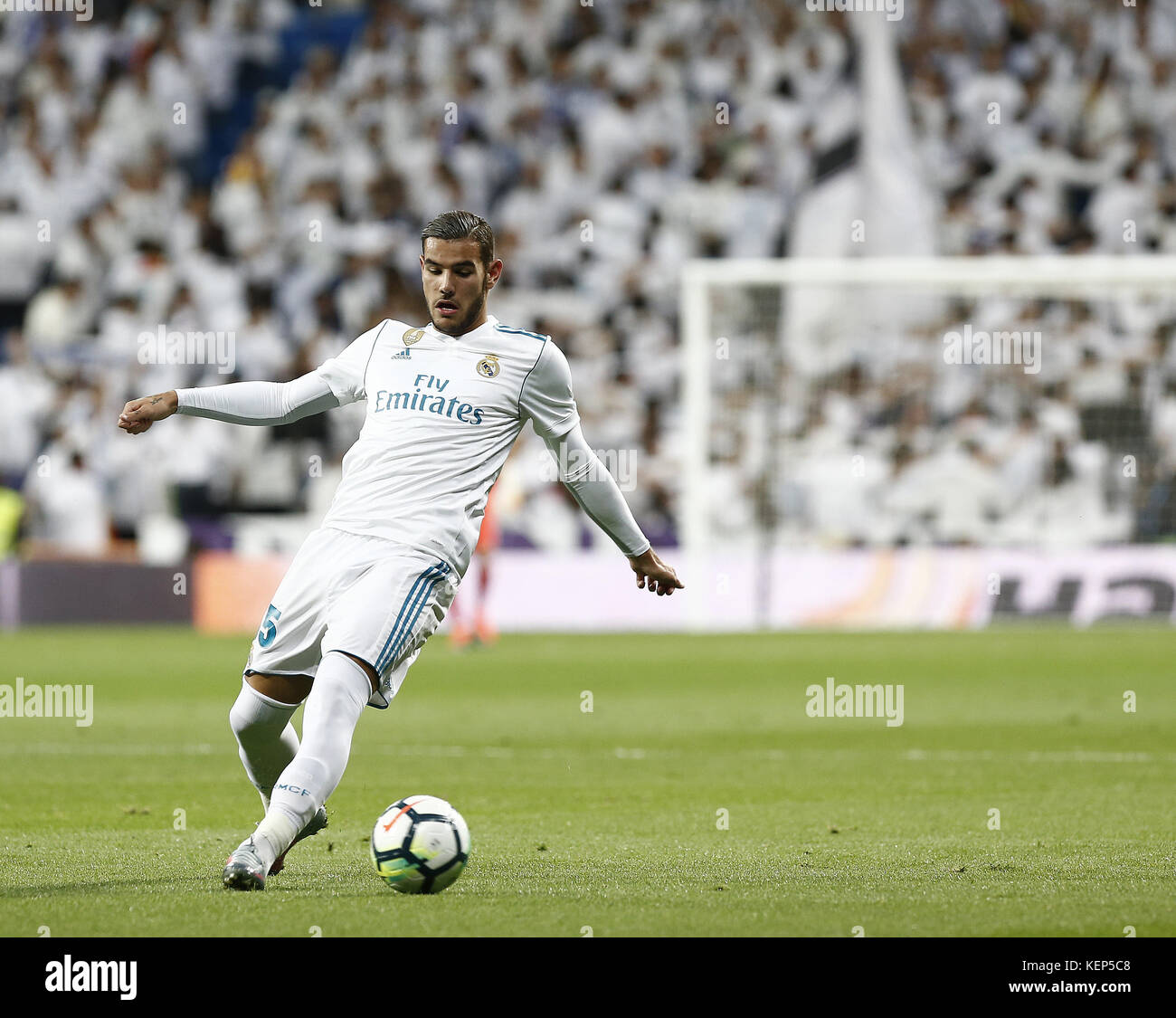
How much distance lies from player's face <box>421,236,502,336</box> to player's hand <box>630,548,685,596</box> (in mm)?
997

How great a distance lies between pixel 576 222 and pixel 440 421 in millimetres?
17742

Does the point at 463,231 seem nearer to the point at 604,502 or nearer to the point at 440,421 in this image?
the point at 440,421

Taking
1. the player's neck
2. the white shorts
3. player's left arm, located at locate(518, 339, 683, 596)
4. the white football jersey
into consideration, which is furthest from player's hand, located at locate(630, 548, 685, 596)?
the player's neck

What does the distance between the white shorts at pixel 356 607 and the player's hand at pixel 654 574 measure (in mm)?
655

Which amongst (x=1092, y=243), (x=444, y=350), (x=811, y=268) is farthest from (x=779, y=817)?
(x=1092, y=243)

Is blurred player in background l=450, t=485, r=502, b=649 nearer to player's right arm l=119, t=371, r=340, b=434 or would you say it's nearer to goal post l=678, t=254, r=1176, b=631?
goal post l=678, t=254, r=1176, b=631

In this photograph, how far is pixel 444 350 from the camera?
6480 mm

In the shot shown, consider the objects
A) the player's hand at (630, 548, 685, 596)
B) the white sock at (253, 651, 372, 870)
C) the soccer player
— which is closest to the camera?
the white sock at (253, 651, 372, 870)

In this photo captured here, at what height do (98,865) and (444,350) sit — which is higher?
(444,350)

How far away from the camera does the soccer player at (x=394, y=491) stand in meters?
6.10

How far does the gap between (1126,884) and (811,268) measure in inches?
569

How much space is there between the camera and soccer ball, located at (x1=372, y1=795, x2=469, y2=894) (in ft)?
20.1

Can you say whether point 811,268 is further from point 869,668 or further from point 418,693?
point 418,693

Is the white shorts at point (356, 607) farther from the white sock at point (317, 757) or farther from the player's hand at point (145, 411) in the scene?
the player's hand at point (145, 411)
